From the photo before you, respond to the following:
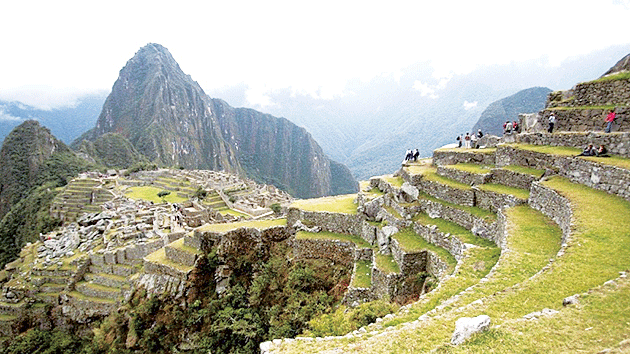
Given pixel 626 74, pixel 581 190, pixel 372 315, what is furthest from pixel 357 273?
pixel 626 74

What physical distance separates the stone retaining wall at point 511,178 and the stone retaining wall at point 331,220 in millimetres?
5588

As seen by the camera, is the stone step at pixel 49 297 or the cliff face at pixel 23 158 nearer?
the stone step at pixel 49 297

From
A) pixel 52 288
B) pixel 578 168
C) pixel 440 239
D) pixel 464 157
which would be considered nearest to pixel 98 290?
pixel 52 288

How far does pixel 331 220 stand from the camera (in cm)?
1564

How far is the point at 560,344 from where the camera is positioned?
4.11m

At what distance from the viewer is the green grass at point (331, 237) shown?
1423cm

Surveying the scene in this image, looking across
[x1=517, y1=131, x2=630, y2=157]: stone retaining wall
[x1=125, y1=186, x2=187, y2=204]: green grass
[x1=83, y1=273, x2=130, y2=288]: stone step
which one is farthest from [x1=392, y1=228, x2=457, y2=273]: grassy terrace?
[x1=125, y1=186, x2=187, y2=204]: green grass

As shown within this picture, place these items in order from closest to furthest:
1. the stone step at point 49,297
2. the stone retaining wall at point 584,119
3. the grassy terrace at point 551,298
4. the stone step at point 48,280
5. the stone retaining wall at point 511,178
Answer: the grassy terrace at point 551,298
the stone retaining wall at point 511,178
the stone retaining wall at point 584,119
the stone step at point 49,297
the stone step at point 48,280

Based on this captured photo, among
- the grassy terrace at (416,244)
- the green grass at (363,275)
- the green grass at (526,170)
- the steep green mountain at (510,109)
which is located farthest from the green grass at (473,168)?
the steep green mountain at (510,109)

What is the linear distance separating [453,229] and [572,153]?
4953mm

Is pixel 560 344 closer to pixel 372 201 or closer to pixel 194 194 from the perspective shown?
pixel 372 201

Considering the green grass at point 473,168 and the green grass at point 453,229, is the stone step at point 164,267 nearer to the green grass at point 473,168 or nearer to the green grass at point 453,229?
the green grass at point 453,229

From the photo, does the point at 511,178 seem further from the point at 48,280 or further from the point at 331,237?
the point at 48,280

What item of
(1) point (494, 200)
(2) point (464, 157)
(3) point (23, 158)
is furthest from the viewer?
(3) point (23, 158)
